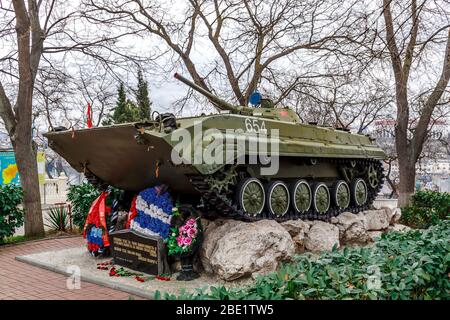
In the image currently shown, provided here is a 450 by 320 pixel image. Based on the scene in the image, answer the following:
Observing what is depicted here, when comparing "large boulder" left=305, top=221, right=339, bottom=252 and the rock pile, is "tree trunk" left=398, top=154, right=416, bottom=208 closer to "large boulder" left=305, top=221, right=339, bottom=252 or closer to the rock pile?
the rock pile

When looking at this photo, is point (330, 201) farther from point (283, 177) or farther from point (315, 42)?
point (315, 42)

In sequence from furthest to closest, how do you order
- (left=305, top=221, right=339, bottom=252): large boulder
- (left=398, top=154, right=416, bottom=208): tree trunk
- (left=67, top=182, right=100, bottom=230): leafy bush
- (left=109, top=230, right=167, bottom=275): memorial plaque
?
(left=398, top=154, right=416, bottom=208): tree trunk
(left=67, top=182, right=100, bottom=230): leafy bush
(left=305, top=221, right=339, bottom=252): large boulder
(left=109, top=230, right=167, bottom=275): memorial plaque

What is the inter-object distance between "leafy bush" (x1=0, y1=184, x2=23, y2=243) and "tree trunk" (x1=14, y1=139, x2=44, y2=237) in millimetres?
567

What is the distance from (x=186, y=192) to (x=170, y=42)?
23.9 ft

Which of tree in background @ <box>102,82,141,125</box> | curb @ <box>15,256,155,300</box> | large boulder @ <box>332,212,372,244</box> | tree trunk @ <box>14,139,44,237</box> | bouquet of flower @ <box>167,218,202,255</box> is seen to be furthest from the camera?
tree in background @ <box>102,82,141,125</box>

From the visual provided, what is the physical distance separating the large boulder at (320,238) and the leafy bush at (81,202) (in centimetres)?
601

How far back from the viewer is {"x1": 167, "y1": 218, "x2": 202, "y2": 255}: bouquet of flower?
22.2 ft

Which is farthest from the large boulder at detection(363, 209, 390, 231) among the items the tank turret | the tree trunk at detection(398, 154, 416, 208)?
the tree trunk at detection(398, 154, 416, 208)

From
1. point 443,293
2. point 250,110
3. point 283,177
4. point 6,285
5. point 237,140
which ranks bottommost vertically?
point 6,285

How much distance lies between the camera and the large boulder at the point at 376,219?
9.90 metres

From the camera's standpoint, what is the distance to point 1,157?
624 inches

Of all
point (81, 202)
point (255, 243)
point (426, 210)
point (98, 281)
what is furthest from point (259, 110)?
point (426, 210)
